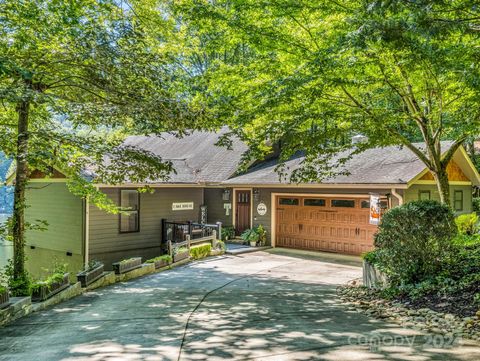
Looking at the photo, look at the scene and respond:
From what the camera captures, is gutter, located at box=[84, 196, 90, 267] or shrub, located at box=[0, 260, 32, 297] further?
gutter, located at box=[84, 196, 90, 267]

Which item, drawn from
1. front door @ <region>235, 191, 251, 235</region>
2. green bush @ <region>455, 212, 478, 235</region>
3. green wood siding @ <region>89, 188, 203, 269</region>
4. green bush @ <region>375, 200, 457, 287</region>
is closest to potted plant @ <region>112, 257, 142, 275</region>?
green wood siding @ <region>89, 188, 203, 269</region>

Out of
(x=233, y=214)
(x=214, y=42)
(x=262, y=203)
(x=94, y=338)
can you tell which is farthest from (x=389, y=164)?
(x=94, y=338)

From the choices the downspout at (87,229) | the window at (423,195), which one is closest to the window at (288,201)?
the window at (423,195)

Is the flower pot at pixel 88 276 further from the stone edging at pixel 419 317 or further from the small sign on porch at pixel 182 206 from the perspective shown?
the stone edging at pixel 419 317

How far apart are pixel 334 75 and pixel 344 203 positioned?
25.7 ft

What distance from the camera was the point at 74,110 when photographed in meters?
8.33

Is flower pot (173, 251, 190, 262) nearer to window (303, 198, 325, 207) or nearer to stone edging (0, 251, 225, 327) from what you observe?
stone edging (0, 251, 225, 327)

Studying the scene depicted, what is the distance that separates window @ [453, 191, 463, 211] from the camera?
16.6 meters

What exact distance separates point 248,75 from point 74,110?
3.77m

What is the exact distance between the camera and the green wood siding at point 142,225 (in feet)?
44.5

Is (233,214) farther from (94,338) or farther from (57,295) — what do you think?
(94,338)

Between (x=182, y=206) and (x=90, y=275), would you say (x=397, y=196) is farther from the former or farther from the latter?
(x=90, y=275)

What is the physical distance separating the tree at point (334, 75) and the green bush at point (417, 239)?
7.21 ft

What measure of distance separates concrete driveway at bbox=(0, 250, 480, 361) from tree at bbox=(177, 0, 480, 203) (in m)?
3.30
